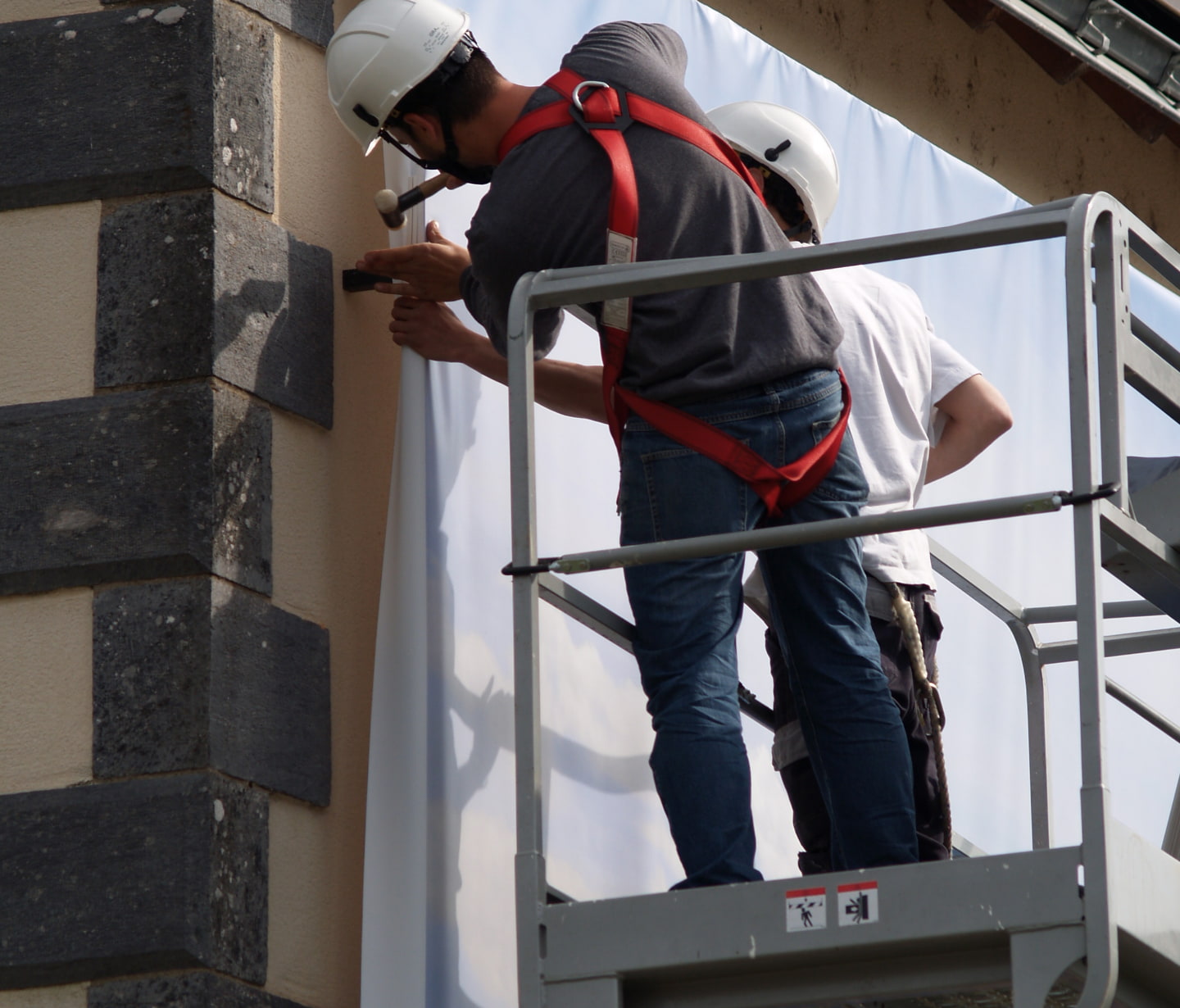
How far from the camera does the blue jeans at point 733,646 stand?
3.61 meters

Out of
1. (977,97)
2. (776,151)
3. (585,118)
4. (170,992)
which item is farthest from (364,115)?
(977,97)

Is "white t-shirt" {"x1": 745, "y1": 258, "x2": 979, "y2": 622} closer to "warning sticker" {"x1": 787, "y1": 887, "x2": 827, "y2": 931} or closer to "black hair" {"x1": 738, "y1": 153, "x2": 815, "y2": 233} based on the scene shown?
"black hair" {"x1": 738, "y1": 153, "x2": 815, "y2": 233}

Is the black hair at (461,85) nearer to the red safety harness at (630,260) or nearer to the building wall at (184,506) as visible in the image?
the red safety harness at (630,260)

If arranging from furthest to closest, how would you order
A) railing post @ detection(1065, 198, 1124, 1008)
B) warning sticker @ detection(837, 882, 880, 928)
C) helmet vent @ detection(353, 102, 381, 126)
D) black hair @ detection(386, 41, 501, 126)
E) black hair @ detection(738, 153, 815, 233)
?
black hair @ detection(738, 153, 815, 233) < helmet vent @ detection(353, 102, 381, 126) < black hair @ detection(386, 41, 501, 126) < warning sticker @ detection(837, 882, 880, 928) < railing post @ detection(1065, 198, 1124, 1008)

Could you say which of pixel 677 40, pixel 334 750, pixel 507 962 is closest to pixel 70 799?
pixel 334 750

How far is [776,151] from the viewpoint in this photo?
16.9ft

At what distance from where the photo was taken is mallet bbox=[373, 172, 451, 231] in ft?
15.6

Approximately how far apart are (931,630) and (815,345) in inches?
34.8

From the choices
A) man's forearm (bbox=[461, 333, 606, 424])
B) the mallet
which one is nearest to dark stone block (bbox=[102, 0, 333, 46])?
the mallet

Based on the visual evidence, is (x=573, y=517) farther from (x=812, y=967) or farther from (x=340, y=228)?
(x=812, y=967)

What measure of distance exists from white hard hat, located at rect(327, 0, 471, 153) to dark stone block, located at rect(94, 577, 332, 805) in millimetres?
1024

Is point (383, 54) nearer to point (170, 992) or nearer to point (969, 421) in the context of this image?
point (969, 421)

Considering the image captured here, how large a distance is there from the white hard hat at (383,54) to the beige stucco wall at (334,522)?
0.30 m

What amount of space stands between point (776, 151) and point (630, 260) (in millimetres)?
1337
